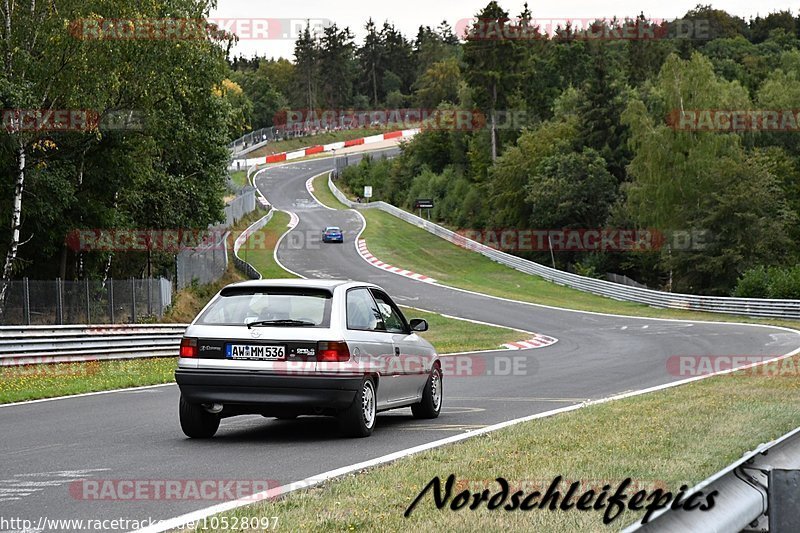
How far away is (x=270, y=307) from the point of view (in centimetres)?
1105

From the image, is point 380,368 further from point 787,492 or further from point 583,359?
point 583,359

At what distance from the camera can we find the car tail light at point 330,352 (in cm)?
1063

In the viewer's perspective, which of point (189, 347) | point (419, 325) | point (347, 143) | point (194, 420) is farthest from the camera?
point (347, 143)

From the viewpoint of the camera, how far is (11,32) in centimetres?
2808

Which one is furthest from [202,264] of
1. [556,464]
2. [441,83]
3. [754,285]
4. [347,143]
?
[441,83]

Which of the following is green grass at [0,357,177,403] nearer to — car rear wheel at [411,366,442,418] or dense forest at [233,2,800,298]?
car rear wheel at [411,366,442,418]

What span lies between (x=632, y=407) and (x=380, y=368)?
11.3ft

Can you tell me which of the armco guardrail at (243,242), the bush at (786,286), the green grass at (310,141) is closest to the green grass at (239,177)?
the green grass at (310,141)

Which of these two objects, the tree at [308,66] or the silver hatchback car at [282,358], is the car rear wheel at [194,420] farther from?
the tree at [308,66]

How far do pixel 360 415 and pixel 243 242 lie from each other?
5946 centimetres

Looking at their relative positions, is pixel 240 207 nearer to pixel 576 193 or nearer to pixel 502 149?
pixel 576 193

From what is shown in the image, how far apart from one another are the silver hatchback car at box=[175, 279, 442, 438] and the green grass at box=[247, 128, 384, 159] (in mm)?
131083

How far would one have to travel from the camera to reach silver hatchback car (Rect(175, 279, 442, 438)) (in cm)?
1055

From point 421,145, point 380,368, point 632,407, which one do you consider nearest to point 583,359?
point 632,407
